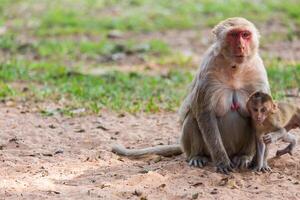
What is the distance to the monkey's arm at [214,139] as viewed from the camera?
7105 millimetres

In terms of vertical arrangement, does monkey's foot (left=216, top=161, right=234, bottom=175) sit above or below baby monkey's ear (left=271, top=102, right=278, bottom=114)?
below

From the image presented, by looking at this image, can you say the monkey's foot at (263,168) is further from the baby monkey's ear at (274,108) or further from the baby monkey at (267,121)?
the baby monkey's ear at (274,108)

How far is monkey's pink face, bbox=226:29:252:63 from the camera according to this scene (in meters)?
6.84

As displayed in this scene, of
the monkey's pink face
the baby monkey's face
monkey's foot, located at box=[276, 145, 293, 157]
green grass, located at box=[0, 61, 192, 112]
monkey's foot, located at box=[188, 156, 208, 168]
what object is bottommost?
green grass, located at box=[0, 61, 192, 112]

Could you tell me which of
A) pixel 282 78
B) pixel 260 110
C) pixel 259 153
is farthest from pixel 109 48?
pixel 260 110

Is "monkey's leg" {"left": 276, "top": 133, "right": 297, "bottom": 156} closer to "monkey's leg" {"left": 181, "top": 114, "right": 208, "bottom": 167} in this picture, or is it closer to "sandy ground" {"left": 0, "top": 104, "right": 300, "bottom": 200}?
"sandy ground" {"left": 0, "top": 104, "right": 300, "bottom": 200}

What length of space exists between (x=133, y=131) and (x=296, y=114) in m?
2.32

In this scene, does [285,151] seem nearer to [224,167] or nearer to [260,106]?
[224,167]

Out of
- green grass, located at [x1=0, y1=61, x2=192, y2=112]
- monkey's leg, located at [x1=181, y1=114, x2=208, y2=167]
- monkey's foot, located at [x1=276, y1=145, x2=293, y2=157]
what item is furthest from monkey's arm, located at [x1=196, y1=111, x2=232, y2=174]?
green grass, located at [x1=0, y1=61, x2=192, y2=112]

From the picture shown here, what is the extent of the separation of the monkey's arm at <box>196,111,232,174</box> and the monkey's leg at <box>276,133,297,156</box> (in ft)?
1.86

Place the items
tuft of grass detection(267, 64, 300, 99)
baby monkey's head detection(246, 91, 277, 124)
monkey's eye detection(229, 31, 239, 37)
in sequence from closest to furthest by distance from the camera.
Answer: baby monkey's head detection(246, 91, 277, 124), monkey's eye detection(229, 31, 239, 37), tuft of grass detection(267, 64, 300, 99)

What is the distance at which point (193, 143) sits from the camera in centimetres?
747

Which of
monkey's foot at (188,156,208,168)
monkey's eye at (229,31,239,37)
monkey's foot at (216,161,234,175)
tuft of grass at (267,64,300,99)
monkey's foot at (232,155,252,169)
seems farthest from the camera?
tuft of grass at (267,64,300,99)

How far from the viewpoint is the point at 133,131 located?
901 centimetres
